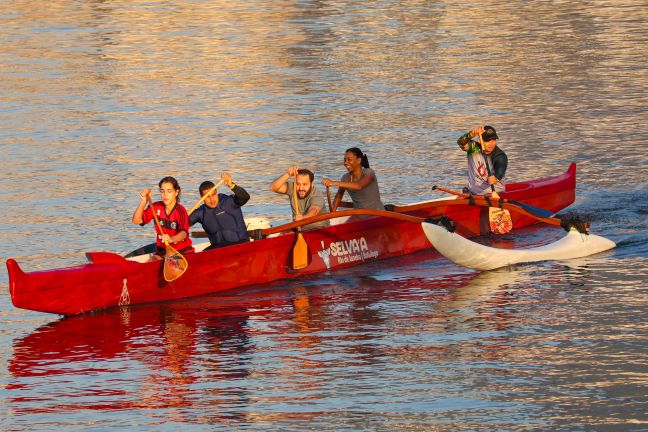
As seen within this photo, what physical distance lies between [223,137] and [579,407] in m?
18.5

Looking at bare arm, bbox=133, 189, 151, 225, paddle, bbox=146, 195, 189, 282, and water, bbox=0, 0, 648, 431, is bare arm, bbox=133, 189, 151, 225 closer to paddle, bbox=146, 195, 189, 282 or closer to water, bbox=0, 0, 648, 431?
paddle, bbox=146, 195, 189, 282

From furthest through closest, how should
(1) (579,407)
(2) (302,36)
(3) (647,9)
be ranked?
1. (3) (647,9)
2. (2) (302,36)
3. (1) (579,407)

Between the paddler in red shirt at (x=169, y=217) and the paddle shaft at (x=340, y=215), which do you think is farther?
the paddle shaft at (x=340, y=215)

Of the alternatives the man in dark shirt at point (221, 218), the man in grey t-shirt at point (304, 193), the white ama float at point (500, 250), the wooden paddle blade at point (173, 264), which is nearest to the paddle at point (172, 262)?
the wooden paddle blade at point (173, 264)

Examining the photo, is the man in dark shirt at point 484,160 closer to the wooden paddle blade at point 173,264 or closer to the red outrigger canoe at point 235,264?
the red outrigger canoe at point 235,264

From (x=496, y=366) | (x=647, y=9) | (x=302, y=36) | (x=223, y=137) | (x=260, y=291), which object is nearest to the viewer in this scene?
(x=496, y=366)

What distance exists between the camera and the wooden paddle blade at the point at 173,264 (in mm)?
18109

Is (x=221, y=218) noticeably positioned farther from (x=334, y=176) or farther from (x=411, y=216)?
(x=334, y=176)

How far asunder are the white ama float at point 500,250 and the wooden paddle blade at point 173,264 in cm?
345

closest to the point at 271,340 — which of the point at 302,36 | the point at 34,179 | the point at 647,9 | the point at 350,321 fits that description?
the point at 350,321

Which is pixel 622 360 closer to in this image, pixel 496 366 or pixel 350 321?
pixel 496 366

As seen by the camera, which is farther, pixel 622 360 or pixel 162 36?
pixel 162 36

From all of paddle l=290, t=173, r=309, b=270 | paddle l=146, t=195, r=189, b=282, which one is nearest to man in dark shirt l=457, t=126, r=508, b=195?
paddle l=290, t=173, r=309, b=270

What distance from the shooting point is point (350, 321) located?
1711 centimetres
